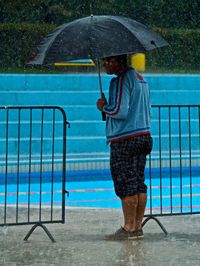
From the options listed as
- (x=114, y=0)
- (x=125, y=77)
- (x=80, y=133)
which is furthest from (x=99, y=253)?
(x=114, y=0)

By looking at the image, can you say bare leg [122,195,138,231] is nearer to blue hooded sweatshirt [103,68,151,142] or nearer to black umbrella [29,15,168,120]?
blue hooded sweatshirt [103,68,151,142]

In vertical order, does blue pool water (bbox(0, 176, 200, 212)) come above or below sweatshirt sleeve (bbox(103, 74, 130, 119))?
below

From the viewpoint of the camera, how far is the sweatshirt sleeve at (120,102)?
264 inches

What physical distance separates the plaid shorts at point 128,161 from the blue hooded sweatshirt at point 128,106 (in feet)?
0.19

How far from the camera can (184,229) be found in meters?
7.63

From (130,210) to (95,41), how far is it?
1.43 m

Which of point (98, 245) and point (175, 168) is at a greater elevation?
point (98, 245)

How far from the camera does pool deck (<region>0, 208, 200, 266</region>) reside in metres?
6.03

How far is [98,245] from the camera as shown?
6.71m

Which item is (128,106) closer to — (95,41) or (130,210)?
(95,41)

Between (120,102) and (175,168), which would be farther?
(175,168)

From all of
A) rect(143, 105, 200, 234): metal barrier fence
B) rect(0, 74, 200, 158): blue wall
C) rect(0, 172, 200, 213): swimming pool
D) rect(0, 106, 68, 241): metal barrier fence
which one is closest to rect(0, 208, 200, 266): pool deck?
rect(0, 106, 68, 241): metal barrier fence

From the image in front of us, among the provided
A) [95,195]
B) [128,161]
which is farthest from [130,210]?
[95,195]

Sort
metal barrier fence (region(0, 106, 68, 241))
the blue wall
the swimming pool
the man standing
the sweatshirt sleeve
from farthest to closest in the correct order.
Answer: the blue wall
the swimming pool
metal barrier fence (region(0, 106, 68, 241))
the man standing
the sweatshirt sleeve
